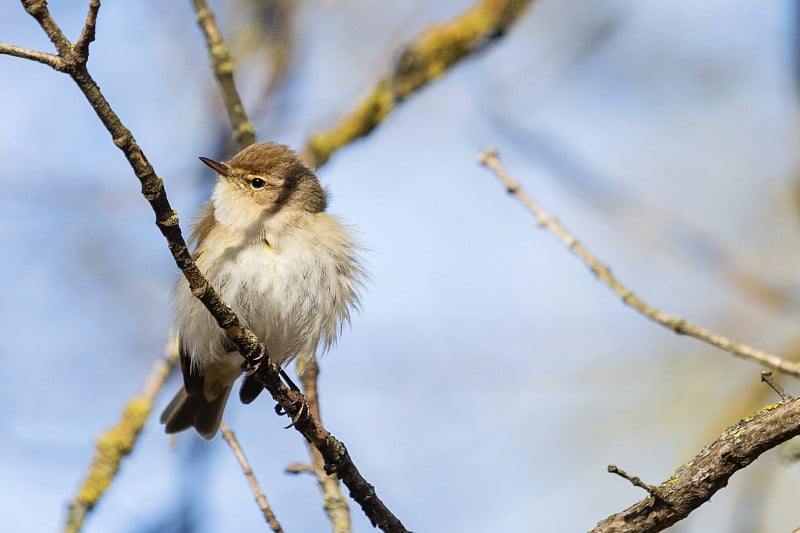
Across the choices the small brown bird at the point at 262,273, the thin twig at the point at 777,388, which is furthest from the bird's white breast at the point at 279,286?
the thin twig at the point at 777,388

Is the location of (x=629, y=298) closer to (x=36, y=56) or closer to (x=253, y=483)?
(x=253, y=483)

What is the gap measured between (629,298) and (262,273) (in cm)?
183

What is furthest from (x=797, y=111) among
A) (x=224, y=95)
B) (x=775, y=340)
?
(x=224, y=95)

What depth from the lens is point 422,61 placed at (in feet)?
21.1

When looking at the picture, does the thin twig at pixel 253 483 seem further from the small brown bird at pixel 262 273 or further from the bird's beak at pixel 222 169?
the bird's beak at pixel 222 169

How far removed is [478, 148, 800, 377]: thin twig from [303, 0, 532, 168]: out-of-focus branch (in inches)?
69.3

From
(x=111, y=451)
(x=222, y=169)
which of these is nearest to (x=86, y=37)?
(x=222, y=169)

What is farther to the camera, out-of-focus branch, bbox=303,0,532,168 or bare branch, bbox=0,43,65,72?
out-of-focus branch, bbox=303,0,532,168

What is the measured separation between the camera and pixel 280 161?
5.44 meters

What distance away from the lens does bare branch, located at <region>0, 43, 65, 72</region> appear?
2457mm

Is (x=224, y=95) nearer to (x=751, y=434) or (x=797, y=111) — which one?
(x=797, y=111)

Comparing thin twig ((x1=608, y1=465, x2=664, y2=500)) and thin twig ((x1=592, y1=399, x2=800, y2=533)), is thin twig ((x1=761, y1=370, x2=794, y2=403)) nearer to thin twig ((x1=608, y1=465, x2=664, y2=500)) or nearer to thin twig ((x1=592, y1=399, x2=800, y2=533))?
thin twig ((x1=592, y1=399, x2=800, y2=533))

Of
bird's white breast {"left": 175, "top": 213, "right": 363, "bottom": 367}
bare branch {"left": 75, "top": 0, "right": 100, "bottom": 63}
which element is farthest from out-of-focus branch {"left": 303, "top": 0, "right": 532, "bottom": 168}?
bare branch {"left": 75, "top": 0, "right": 100, "bottom": 63}

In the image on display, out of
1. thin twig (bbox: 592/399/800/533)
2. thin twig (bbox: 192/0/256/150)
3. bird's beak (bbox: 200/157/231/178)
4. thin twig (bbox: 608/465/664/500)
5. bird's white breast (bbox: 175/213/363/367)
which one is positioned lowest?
thin twig (bbox: 592/399/800/533)
